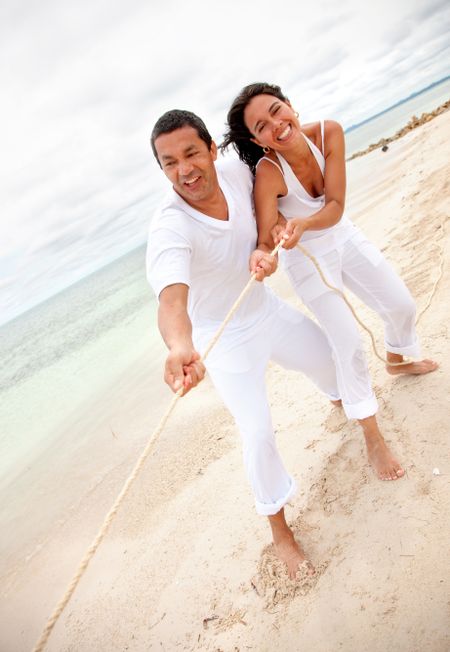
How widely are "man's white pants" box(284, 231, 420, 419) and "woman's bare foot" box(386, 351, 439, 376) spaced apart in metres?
0.43

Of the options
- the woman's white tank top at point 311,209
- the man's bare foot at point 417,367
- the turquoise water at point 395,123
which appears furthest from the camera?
the turquoise water at point 395,123

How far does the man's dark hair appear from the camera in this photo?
1797 millimetres

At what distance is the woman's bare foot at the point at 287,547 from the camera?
203 centimetres

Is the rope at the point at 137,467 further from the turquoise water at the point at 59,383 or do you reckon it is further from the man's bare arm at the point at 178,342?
the turquoise water at the point at 59,383

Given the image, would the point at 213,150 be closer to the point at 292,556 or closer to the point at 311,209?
the point at 311,209

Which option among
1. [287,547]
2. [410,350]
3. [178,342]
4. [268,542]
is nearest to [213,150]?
[178,342]

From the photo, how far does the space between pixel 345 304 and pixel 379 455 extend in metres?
0.86

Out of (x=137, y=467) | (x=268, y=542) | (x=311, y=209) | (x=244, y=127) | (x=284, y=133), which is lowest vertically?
(x=268, y=542)

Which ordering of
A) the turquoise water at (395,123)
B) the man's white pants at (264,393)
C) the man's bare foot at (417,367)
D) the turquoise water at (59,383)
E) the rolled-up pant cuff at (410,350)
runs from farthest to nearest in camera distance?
1. the turquoise water at (395,123)
2. the turquoise water at (59,383)
3. the man's bare foot at (417,367)
4. the rolled-up pant cuff at (410,350)
5. the man's white pants at (264,393)

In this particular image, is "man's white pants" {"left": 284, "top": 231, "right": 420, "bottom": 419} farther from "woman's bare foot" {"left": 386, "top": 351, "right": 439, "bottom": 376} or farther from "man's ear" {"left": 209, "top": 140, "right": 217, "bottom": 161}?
"man's ear" {"left": 209, "top": 140, "right": 217, "bottom": 161}

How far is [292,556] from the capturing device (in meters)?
2.06

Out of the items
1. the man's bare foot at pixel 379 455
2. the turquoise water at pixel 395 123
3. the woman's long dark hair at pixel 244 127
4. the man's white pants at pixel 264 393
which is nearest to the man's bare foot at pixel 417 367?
the man's bare foot at pixel 379 455

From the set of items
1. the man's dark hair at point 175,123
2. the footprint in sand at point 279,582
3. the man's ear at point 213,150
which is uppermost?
the man's dark hair at point 175,123

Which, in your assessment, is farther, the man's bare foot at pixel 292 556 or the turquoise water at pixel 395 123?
the turquoise water at pixel 395 123
